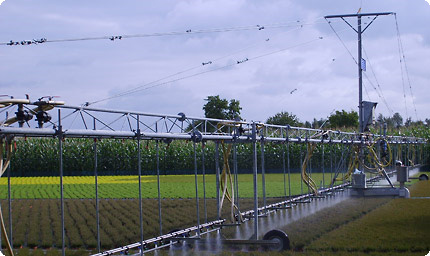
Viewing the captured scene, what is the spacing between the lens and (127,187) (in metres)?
37.2

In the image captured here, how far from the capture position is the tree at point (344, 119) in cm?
7531

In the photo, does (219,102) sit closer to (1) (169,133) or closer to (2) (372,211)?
(2) (372,211)

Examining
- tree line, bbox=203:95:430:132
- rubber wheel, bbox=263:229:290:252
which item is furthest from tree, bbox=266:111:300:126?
rubber wheel, bbox=263:229:290:252

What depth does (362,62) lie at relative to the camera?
30578 millimetres

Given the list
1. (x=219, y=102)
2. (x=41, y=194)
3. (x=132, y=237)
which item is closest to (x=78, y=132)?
(x=132, y=237)

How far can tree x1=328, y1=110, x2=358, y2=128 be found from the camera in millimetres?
75312

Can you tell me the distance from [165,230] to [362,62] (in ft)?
59.6

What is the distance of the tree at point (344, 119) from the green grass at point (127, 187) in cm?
3402

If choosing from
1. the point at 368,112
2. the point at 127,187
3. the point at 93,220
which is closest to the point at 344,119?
the point at 127,187

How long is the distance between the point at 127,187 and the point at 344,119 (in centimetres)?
4512

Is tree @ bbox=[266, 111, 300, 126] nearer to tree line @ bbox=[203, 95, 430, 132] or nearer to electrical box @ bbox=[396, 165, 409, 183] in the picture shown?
tree line @ bbox=[203, 95, 430, 132]

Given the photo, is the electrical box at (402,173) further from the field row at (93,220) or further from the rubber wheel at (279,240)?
the rubber wheel at (279,240)

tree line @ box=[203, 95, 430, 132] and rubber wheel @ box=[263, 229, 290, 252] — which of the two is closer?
rubber wheel @ box=[263, 229, 290, 252]

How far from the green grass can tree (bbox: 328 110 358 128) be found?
34016mm
